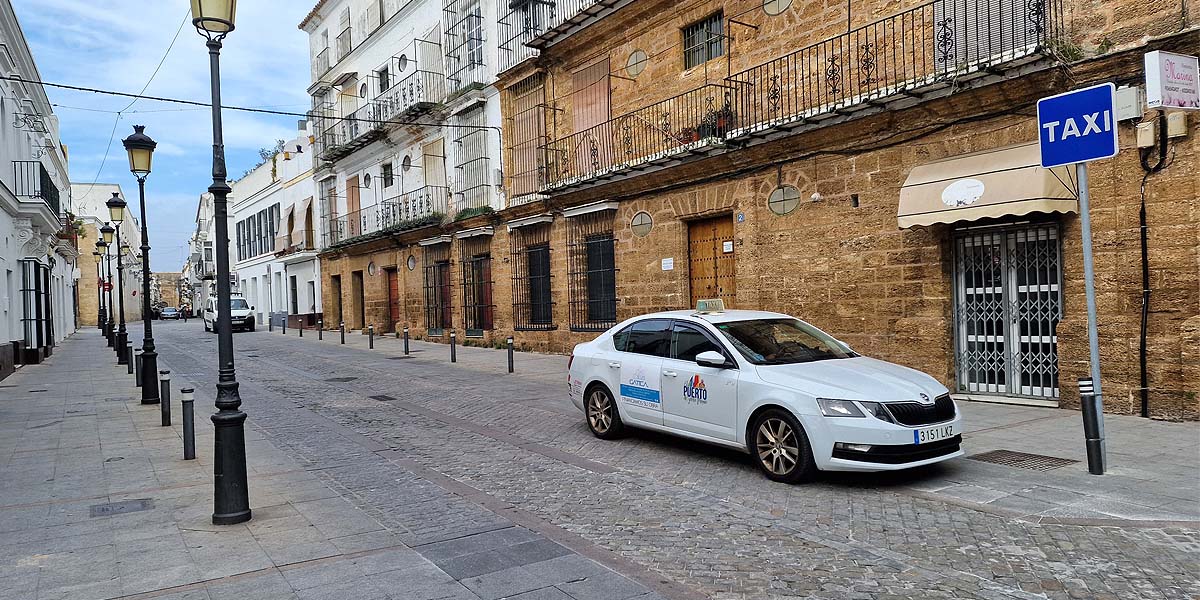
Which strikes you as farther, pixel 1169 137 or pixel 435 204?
pixel 435 204

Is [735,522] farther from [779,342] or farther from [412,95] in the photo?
[412,95]

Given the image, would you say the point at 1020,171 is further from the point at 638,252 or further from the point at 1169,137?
the point at 638,252

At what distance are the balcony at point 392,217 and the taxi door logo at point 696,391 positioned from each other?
19.1 m

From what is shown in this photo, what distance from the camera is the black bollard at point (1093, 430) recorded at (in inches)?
256

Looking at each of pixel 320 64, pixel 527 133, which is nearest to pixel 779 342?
pixel 527 133

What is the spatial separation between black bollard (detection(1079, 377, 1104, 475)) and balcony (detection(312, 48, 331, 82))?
112 feet

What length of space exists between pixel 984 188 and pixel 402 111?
21.2 meters

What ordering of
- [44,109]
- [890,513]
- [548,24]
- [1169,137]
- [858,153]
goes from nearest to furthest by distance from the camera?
[890,513] < [1169,137] < [858,153] < [548,24] < [44,109]

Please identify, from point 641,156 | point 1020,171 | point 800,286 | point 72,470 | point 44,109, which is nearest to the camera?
point 72,470

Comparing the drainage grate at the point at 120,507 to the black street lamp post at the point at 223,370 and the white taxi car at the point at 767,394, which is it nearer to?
the black street lamp post at the point at 223,370

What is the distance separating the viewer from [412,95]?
27.0m

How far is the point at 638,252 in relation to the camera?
17203mm

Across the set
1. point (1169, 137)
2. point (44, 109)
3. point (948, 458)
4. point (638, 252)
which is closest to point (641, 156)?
point (638, 252)

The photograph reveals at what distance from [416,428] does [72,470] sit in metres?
3.69
